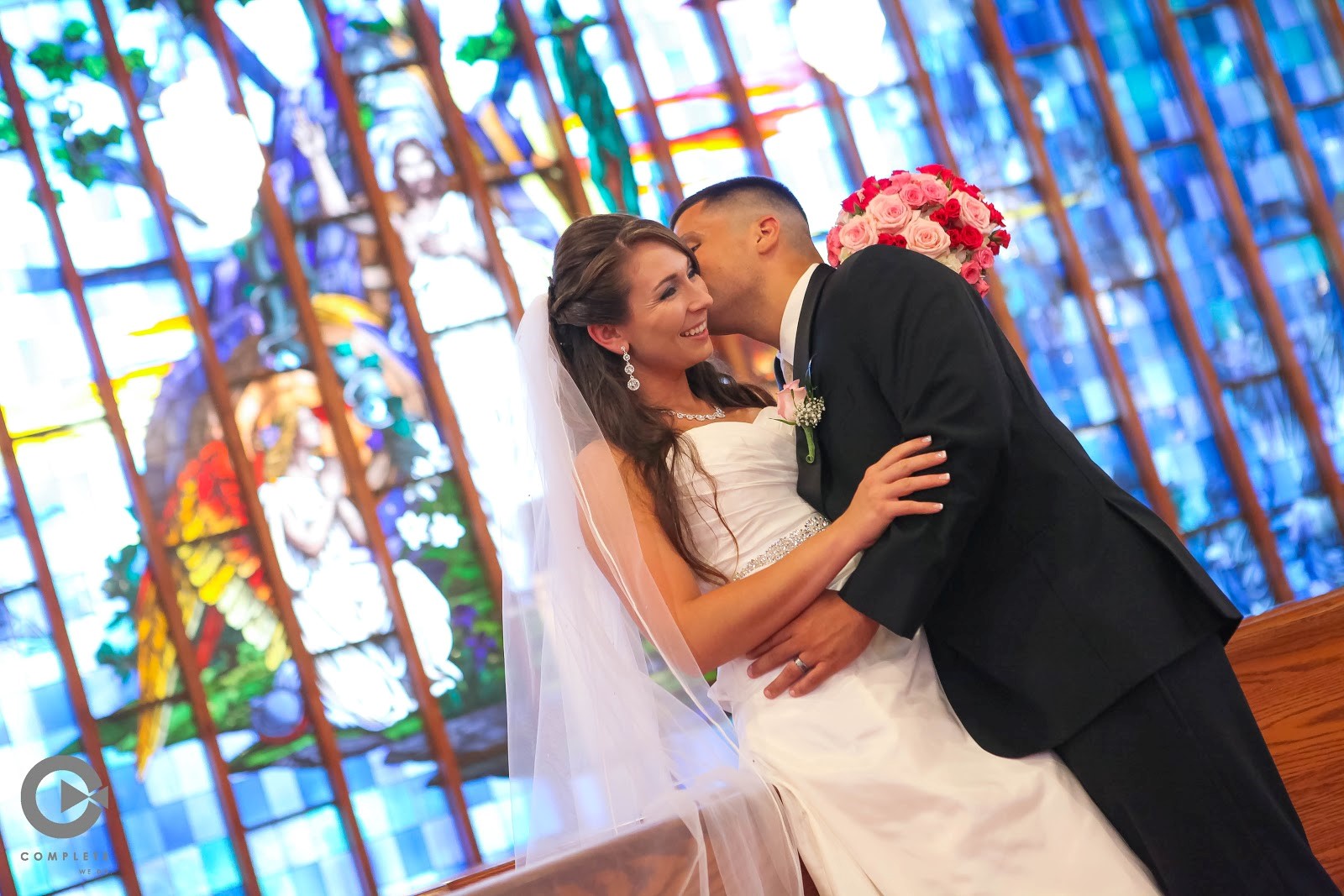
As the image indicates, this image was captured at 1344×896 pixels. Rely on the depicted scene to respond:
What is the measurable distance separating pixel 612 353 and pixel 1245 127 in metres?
5.47

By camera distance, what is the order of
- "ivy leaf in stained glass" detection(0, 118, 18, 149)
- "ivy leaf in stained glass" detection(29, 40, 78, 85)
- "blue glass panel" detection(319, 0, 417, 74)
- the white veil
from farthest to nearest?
1. "blue glass panel" detection(319, 0, 417, 74)
2. "ivy leaf in stained glass" detection(29, 40, 78, 85)
3. "ivy leaf in stained glass" detection(0, 118, 18, 149)
4. the white veil

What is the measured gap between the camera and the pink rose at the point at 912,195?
234 centimetres

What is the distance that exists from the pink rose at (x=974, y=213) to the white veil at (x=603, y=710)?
839 mm

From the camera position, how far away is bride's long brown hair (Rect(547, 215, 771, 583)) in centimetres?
219

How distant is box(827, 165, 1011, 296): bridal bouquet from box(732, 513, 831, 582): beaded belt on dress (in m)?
0.54

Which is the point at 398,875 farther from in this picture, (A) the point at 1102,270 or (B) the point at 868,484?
(A) the point at 1102,270

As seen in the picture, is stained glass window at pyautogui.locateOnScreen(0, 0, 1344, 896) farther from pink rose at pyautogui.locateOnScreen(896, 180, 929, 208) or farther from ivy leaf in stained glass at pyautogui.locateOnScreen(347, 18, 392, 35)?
pink rose at pyautogui.locateOnScreen(896, 180, 929, 208)

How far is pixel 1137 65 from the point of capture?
6527 millimetres

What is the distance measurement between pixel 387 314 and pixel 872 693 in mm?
4110

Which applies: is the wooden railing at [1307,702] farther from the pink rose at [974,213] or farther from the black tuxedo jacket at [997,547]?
the pink rose at [974,213]

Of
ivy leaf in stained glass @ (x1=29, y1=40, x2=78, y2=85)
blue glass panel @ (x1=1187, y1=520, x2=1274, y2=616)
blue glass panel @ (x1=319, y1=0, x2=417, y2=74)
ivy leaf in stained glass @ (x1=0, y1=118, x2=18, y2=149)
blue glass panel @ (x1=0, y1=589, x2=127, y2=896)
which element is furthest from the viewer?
blue glass panel @ (x1=1187, y1=520, x2=1274, y2=616)

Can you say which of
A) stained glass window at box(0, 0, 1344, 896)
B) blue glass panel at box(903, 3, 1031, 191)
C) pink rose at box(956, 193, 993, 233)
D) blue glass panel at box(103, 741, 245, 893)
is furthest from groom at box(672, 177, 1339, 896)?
blue glass panel at box(903, 3, 1031, 191)

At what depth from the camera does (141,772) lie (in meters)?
5.04

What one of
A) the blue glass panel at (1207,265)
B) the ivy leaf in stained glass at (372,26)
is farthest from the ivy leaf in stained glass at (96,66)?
the blue glass panel at (1207,265)
